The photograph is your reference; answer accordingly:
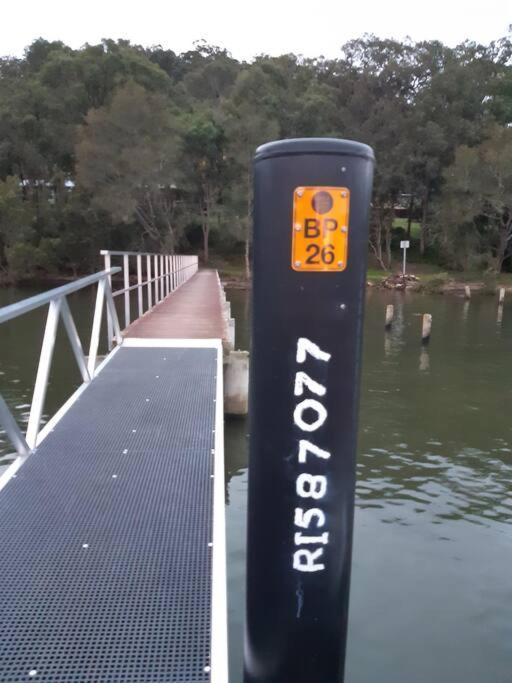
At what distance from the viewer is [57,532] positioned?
10.4ft

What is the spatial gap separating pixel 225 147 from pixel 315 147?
4060 centimetres

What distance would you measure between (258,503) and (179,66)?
262 feet

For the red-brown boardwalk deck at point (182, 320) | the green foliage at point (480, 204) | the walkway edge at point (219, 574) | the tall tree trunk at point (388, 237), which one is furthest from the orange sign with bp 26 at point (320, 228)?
the tall tree trunk at point (388, 237)

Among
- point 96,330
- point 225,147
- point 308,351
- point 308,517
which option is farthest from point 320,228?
point 225,147

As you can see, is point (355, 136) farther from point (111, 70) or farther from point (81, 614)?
point (81, 614)

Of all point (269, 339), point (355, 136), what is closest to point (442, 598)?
point (269, 339)

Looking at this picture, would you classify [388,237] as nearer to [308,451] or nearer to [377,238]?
[377,238]

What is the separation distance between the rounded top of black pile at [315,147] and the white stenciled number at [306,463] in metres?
0.49

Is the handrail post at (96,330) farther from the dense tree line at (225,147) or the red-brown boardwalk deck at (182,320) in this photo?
the dense tree line at (225,147)

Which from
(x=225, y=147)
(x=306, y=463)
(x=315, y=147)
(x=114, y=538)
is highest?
(x=225, y=147)

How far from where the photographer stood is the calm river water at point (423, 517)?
4254mm

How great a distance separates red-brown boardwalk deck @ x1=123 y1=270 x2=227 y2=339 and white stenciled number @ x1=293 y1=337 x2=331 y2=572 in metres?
7.07

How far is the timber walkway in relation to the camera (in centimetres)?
227

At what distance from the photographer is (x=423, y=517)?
6.42m
